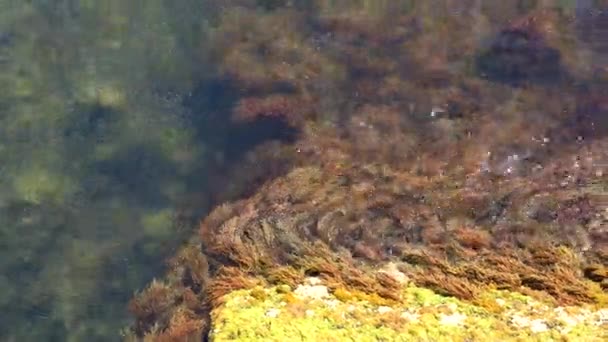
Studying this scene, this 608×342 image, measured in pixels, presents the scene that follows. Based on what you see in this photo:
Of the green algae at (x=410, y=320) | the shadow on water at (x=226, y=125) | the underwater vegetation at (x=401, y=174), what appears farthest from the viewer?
the shadow on water at (x=226, y=125)

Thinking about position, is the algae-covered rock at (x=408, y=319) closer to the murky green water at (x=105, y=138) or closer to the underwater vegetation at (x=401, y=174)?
the underwater vegetation at (x=401, y=174)

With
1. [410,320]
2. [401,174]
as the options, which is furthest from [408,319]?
[401,174]

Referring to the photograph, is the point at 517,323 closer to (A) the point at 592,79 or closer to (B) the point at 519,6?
(A) the point at 592,79

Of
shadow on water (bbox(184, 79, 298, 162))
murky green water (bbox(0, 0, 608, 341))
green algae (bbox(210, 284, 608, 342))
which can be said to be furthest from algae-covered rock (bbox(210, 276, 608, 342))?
shadow on water (bbox(184, 79, 298, 162))

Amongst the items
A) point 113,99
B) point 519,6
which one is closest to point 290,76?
point 113,99

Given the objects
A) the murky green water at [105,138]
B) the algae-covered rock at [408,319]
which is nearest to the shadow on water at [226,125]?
the murky green water at [105,138]

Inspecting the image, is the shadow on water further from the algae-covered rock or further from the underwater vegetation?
the algae-covered rock

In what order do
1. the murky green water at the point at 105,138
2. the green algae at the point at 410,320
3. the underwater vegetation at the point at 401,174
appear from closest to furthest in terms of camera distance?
the green algae at the point at 410,320, the underwater vegetation at the point at 401,174, the murky green water at the point at 105,138
